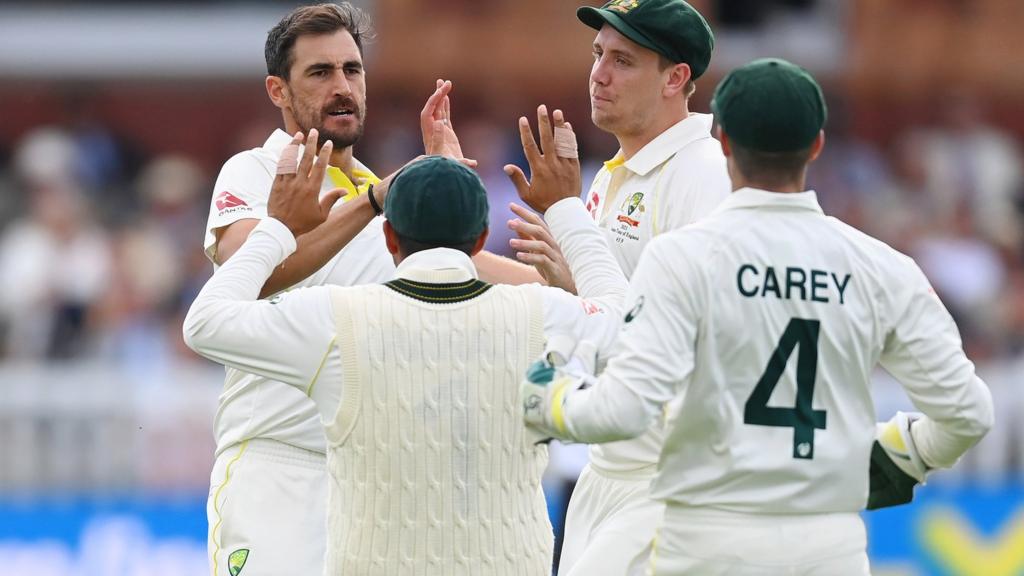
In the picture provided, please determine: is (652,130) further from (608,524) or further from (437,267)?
(437,267)

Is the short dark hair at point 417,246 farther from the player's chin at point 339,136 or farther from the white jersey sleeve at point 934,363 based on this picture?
the player's chin at point 339,136

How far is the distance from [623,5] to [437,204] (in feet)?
4.70

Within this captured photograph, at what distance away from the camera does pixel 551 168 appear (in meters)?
5.45

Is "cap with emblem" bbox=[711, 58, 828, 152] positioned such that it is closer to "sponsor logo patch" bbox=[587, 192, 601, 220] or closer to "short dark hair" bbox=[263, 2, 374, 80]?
"sponsor logo patch" bbox=[587, 192, 601, 220]

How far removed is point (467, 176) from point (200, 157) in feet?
44.8

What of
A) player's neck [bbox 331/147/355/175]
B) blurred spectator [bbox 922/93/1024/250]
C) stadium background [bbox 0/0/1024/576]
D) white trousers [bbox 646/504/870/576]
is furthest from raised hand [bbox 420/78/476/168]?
blurred spectator [bbox 922/93/1024/250]

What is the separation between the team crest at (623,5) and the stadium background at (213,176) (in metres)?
4.75

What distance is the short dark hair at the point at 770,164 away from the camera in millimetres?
4570

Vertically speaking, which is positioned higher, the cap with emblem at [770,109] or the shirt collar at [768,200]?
the cap with emblem at [770,109]

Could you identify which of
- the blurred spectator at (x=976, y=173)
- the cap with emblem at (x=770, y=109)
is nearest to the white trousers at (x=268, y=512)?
the cap with emblem at (x=770, y=109)

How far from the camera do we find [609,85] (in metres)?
5.95

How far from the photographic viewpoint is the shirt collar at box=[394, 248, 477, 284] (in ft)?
15.6

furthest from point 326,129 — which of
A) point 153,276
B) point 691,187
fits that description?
point 153,276

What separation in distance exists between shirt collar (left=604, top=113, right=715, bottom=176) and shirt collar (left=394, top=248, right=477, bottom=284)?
1.27 meters
